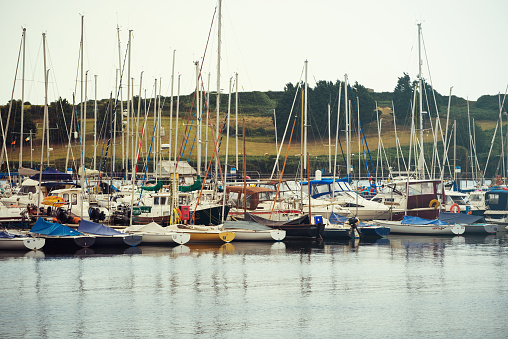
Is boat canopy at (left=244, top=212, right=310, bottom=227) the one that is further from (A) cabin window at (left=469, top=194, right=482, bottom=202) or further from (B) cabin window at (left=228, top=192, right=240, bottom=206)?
(A) cabin window at (left=469, top=194, right=482, bottom=202)

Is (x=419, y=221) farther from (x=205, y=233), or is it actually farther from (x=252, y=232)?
(x=205, y=233)

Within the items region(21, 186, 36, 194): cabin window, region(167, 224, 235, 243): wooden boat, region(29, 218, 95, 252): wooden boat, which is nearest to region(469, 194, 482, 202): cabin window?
region(167, 224, 235, 243): wooden boat

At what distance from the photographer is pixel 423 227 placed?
46.0 meters

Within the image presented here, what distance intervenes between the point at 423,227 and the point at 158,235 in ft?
64.2

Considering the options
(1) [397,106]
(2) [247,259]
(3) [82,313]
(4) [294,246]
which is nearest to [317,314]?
(3) [82,313]

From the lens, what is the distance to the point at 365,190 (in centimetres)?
6994

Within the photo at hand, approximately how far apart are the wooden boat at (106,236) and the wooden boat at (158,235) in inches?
Result: 31.8

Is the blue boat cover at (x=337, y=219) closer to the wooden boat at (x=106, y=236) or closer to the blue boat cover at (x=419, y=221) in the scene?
the blue boat cover at (x=419, y=221)

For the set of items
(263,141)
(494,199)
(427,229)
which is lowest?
(427,229)

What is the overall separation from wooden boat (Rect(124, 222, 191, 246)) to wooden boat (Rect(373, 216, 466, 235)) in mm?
16401

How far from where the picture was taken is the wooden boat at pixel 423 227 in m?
46.0

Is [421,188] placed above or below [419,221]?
above

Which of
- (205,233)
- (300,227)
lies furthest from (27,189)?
(300,227)

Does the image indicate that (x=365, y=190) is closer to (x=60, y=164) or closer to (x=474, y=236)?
(x=474, y=236)
